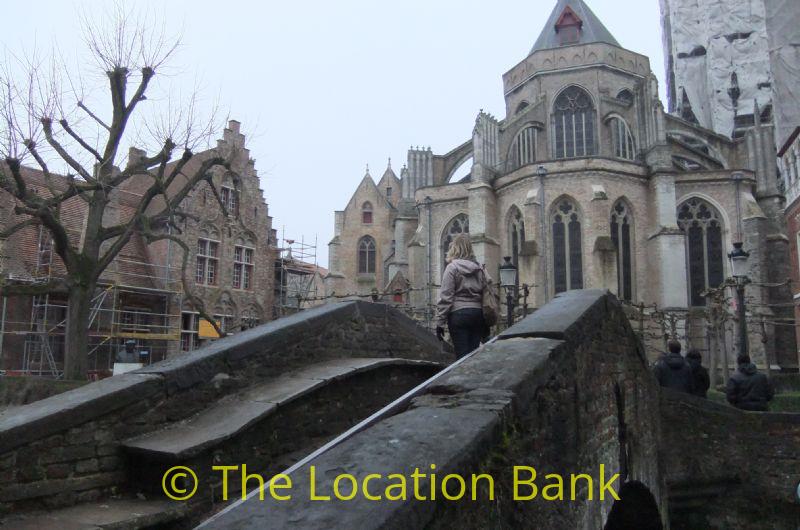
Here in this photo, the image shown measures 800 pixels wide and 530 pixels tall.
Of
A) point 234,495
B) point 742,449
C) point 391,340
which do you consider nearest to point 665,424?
point 742,449

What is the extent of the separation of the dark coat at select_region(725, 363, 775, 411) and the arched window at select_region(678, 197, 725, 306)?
774 inches

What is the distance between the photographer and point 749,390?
34.3 ft

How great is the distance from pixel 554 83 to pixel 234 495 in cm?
3368

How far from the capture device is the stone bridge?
2.75 meters

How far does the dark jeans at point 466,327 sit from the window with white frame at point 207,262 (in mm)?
21985

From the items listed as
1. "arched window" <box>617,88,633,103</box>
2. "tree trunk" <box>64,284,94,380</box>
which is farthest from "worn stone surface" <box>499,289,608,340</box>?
"arched window" <box>617,88,633,103</box>

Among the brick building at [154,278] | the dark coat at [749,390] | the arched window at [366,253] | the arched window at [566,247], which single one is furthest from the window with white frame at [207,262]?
the dark coat at [749,390]

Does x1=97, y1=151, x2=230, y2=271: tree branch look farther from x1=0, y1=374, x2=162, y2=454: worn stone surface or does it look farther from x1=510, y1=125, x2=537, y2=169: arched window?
x1=510, y1=125, x2=537, y2=169: arched window

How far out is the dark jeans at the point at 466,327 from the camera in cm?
627

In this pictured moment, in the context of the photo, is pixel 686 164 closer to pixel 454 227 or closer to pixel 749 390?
pixel 454 227

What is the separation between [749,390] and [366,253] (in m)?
34.5

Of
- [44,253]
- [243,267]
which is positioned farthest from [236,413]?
[243,267]

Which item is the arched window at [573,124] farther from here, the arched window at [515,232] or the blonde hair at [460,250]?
the blonde hair at [460,250]

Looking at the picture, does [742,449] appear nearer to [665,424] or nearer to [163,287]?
[665,424]
